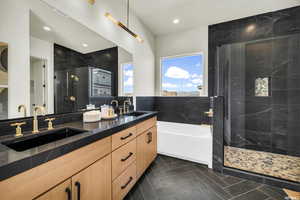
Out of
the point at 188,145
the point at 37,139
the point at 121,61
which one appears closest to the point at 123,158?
the point at 37,139

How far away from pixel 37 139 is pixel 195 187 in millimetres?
1877

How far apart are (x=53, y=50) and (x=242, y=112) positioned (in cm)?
341

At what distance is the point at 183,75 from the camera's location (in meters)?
3.32

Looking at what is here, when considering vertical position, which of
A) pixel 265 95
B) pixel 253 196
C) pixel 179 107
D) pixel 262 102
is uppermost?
pixel 265 95

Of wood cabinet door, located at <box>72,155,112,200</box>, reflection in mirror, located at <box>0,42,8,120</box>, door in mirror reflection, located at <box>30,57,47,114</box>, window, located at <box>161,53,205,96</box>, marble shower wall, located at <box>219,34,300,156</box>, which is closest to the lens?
wood cabinet door, located at <box>72,155,112,200</box>

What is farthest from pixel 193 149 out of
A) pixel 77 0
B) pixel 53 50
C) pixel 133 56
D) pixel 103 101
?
pixel 77 0

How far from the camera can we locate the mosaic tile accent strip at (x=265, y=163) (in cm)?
181

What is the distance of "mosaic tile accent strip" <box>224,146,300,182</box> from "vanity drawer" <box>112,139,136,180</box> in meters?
1.59

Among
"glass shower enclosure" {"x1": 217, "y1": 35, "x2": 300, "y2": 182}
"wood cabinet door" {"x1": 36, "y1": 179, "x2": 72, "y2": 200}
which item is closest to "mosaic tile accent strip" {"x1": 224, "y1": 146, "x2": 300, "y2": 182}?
"glass shower enclosure" {"x1": 217, "y1": 35, "x2": 300, "y2": 182}

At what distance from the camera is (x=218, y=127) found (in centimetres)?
210

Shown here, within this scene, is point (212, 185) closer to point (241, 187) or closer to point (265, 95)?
point (241, 187)

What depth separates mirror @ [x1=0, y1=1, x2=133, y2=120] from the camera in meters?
1.03

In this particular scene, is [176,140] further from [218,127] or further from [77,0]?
[77,0]

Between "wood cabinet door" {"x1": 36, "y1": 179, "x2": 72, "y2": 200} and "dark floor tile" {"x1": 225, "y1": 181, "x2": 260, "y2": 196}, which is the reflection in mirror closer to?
"wood cabinet door" {"x1": 36, "y1": 179, "x2": 72, "y2": 200}
